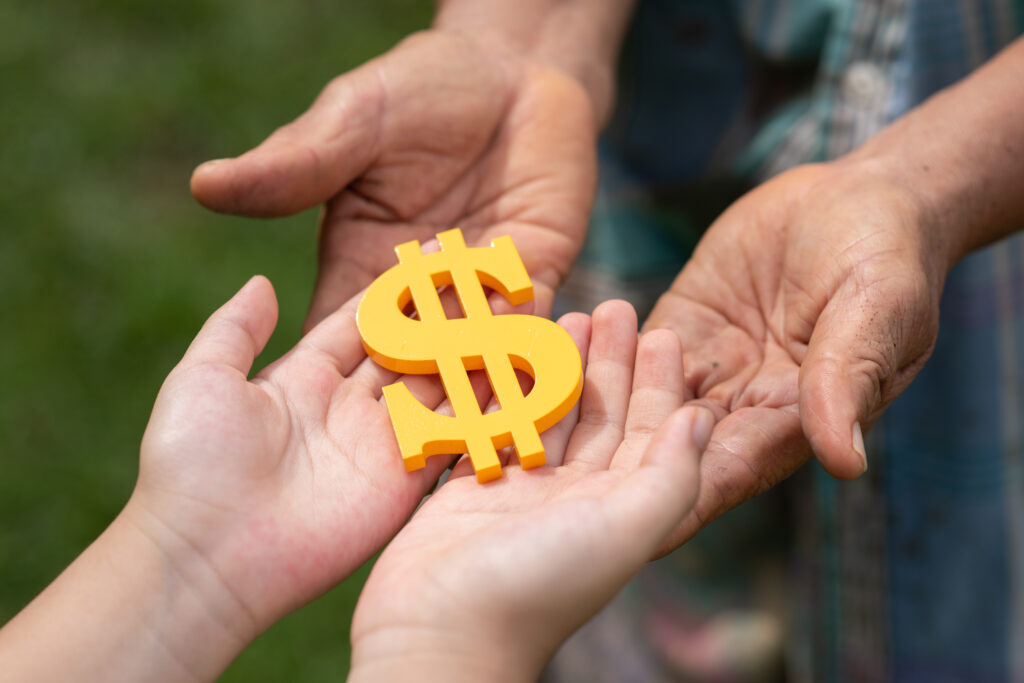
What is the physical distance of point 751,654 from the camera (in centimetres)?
399

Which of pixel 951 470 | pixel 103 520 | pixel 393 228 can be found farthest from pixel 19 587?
pixel 951 470

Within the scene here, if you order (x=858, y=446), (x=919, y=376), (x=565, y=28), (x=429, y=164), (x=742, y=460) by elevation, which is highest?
(x=565, y=28)

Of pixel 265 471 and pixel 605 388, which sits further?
pixel 605 388

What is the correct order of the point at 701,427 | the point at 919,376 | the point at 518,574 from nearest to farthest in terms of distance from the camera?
the point at 518,574, the point at 701,427, the point at 919,376

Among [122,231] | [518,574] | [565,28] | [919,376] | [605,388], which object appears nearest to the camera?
[518,574]

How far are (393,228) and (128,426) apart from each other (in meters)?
2.18

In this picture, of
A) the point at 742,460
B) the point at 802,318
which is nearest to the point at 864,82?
the point at 802,318

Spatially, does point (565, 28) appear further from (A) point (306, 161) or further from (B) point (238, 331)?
(B) point (238, 331)

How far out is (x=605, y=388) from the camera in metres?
2.54

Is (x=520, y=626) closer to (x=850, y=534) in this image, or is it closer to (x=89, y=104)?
(x=850, y=534)

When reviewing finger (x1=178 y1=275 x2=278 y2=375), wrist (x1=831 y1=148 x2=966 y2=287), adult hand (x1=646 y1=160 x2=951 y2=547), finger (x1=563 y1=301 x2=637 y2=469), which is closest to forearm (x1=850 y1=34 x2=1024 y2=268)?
wrist (x1=831 y1=148 x2=966 y2=287)

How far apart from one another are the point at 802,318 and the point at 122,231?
13.5 ft

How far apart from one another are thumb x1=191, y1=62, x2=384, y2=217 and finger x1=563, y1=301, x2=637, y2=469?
100 cm

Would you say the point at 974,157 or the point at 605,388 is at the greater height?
the point at 974,157
